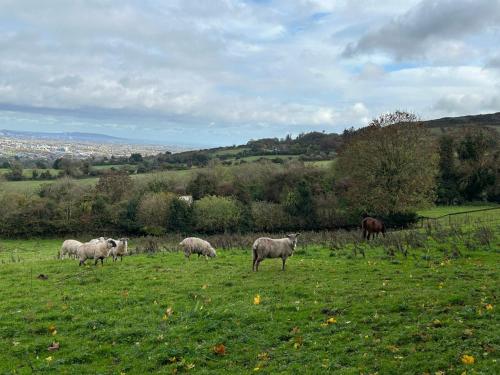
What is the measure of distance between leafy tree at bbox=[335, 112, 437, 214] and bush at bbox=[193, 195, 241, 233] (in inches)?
770

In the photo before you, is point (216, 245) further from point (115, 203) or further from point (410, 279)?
point (115, 203)

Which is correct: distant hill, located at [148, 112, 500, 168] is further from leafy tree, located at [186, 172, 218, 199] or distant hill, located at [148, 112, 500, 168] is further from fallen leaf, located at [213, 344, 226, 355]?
fallen leaf, located at [213, 344, 226, 355]

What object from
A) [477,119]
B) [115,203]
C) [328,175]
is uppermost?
[477,119]

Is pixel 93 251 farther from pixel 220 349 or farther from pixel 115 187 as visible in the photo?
pixel 115 187

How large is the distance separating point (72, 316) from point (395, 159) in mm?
40923

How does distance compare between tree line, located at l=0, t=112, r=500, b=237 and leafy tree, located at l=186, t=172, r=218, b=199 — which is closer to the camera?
tree line, located at l=0, t=112, r=500, b=237

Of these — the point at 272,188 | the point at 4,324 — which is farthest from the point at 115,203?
the point at 4,324

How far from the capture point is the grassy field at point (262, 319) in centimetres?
1177

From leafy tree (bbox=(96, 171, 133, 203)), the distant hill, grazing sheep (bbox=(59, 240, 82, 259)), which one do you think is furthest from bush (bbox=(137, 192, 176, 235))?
the distant hill

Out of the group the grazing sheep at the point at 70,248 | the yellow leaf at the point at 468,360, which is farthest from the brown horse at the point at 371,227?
the yellow leaf at the point at 468,360

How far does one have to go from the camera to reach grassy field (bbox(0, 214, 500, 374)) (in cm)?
1177

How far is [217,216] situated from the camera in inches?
2507

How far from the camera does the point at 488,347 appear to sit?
11.1m

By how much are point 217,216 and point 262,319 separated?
161 feet
